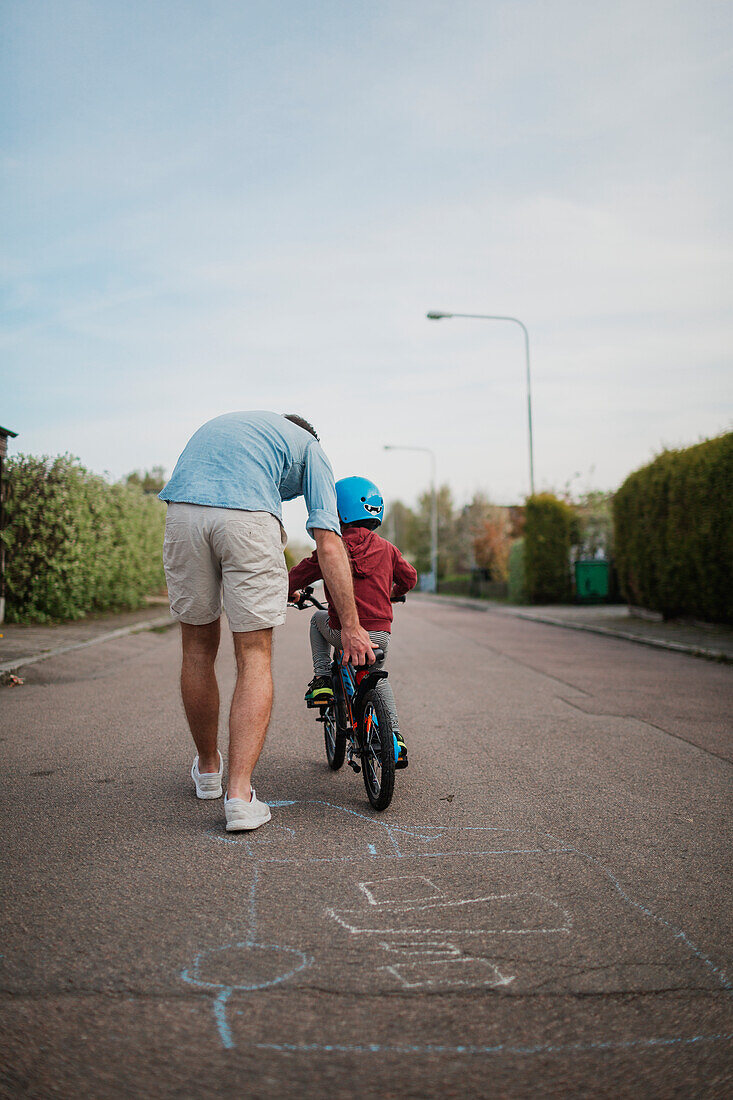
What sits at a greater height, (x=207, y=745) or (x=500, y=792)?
(x=207, y=745)

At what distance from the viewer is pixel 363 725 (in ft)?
13.8

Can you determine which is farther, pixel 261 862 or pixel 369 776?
pixel 369 776

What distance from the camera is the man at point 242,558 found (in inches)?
148

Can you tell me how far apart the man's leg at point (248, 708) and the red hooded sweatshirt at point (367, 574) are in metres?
0.60

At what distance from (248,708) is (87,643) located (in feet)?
27.1

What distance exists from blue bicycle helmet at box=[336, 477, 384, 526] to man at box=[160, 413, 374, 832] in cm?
51

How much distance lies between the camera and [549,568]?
89.0 feet

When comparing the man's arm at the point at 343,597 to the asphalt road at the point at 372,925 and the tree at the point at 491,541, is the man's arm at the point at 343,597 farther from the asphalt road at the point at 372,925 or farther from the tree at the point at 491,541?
the tree at the point at 491,541

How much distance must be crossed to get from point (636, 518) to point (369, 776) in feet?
49.5

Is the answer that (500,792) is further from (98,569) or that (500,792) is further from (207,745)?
(98,569)

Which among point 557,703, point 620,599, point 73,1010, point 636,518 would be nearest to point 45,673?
point 557,703

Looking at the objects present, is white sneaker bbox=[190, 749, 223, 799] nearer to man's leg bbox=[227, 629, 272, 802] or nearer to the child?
man's leg bbox=[227, 629, 272, 802]

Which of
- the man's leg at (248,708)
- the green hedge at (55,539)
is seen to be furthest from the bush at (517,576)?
the man's leg at (248,708)

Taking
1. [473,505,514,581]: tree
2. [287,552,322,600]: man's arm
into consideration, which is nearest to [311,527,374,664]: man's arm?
[287,552,322,600]: man's arm
